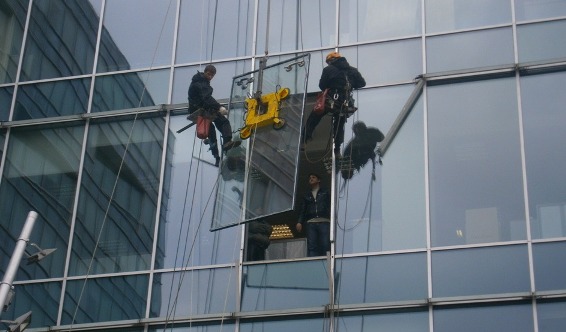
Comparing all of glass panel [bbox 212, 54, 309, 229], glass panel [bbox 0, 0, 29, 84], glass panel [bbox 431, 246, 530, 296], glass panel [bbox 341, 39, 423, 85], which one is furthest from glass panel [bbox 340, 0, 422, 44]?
glass panel [bbox 0, 0, 29, 84]

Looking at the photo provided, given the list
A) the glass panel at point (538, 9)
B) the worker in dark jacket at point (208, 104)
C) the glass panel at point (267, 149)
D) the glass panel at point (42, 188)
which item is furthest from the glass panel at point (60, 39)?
the glass panel at point (538, 9)

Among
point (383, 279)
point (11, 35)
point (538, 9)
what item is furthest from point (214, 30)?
point (383, 279)

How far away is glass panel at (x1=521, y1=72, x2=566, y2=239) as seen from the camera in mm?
17469

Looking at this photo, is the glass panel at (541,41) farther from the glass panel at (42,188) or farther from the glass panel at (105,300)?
the glass panel at (42,188)

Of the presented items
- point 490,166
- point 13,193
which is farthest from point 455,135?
point 13,193

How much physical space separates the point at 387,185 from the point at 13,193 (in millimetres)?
6130

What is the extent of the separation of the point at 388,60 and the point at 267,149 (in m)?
2.43

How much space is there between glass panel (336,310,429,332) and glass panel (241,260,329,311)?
0.46 meters

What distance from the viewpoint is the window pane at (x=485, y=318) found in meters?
16.9

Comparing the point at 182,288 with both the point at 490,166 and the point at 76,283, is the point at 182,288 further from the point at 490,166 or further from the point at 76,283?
the point at 490,166

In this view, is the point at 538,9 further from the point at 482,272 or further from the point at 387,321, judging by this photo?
the point at 387,321

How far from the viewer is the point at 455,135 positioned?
→ 60.4 feet

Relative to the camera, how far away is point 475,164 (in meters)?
18.1

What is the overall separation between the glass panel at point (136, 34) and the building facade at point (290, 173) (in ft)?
0.10
